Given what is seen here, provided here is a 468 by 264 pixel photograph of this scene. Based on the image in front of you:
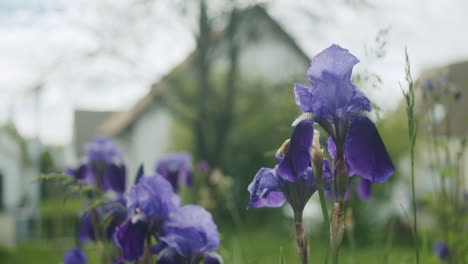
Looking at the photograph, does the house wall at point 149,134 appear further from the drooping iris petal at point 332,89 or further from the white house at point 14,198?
the drooping iris petal at point 332,89

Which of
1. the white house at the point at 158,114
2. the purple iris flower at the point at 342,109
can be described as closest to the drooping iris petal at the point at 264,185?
the purple iris flower at the point at 342,109

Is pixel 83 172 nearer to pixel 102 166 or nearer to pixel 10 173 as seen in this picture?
pixel 102 166

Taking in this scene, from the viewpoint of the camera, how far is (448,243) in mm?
2848

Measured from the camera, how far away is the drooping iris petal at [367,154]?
1.10 metres

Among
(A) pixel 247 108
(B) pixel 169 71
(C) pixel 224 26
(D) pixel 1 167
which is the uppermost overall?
(C) pixel 224 26

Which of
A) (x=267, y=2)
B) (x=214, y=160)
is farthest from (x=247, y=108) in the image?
(x=267, y=2)

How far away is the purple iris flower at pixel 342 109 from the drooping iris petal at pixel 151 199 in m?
0.55

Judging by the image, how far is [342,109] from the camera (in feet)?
3.82

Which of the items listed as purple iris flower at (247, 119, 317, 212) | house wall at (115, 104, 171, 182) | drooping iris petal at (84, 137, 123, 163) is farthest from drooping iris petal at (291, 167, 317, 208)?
house wall at (115, 104, 171, 182)

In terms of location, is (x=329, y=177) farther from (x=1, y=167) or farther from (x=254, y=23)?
(x=1, y=167)

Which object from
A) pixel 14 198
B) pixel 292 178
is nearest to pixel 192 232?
pixel 292 178

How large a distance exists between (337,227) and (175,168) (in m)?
2.59

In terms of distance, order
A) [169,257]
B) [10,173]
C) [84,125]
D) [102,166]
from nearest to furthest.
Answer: [169,257], [102,166], [10,173], [84,125]

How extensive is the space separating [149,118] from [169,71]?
7387mm
